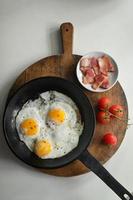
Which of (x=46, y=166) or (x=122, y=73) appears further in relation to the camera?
(x=122, y=73)

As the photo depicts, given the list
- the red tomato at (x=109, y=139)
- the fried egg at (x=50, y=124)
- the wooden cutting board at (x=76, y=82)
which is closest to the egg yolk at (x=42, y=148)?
the fried egg at (x=50, y=124)

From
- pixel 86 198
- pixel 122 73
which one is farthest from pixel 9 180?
pixel 122 73

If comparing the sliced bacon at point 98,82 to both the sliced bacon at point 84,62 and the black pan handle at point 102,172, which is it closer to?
the sliced bacon at point 84,62

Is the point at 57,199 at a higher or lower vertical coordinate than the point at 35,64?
lower

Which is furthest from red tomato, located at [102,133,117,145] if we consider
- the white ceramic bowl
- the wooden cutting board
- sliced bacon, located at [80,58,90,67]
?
sliced bacon, located at [80,58,90,67]

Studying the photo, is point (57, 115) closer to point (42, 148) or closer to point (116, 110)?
point (42, 148)

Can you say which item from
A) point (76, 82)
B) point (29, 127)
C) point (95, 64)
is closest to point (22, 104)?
point (29, 127)

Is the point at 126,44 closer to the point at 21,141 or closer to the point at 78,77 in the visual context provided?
the point at 78,77

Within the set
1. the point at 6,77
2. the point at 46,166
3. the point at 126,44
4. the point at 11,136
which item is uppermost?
the point at 126,44
